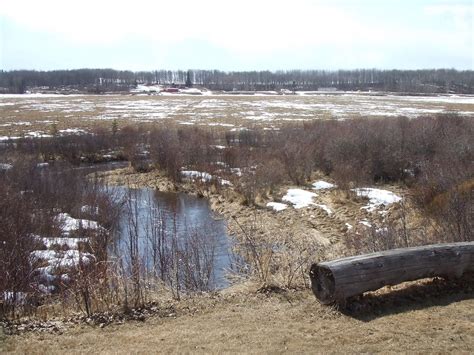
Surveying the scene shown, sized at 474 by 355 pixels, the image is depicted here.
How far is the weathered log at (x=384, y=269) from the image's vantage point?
7289mm

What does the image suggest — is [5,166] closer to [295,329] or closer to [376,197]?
[376,197]

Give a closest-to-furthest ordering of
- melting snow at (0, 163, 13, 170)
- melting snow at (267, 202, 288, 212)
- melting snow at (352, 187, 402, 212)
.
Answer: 1. melting snow at (352, 187, 402, 212)
2. melting snow at (0, 163, 13, 170)
3. melting snow at (267, 202, 288, 212)

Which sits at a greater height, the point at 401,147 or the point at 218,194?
the point at 401,147

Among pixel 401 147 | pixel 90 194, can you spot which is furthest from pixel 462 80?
pixel 90 194

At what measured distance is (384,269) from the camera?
7535 millimetres

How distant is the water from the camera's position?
1403 centimetres

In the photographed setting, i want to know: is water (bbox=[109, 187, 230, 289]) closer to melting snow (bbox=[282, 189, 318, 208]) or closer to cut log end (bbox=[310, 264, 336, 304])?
melting snow (bbox=[282, 189, 318, 208])

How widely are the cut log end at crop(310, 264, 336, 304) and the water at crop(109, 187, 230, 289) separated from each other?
4.18 metres

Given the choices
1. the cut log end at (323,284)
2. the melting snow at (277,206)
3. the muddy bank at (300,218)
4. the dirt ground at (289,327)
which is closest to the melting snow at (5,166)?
the muddy bank at (300,218)

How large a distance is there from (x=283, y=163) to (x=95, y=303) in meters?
19.6

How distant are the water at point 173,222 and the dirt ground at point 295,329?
402 centimetres

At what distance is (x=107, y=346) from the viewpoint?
642 cm

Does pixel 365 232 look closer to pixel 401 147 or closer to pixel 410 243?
pixel 410 243

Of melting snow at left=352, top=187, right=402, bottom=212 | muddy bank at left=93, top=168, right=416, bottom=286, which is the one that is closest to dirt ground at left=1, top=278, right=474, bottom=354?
muddy bank at left=93, top=168, right=416, bottom=286
